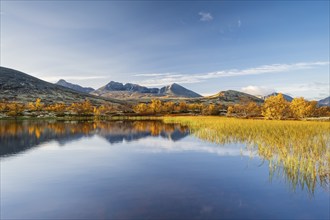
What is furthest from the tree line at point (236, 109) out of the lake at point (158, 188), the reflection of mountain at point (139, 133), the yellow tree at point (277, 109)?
the lake at point (158, 188)

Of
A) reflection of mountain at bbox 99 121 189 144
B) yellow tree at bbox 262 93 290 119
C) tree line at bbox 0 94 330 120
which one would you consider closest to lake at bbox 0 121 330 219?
reflection of mountain at bbox 99 121 189 144

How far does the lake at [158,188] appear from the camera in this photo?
12.7 meters

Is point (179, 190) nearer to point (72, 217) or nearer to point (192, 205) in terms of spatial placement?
point (192, 205)

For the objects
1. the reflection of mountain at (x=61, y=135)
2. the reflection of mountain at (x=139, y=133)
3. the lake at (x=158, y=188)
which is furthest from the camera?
the reflection of mountain at (x=139, y=133)

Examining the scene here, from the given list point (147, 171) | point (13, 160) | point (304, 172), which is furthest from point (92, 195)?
point (13, 160)

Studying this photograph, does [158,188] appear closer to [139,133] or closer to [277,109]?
[139,133]

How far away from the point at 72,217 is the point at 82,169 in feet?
37.5

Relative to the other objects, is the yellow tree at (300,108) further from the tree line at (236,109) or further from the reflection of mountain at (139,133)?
the reflection of mountain at (139,133)

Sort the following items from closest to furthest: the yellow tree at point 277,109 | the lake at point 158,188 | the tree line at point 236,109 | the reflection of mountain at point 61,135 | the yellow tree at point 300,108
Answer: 1. the lake at point 158,188
2. the reflection of mountain at point 61,135
3. the yellow tree at point 300,108
4. the yellow tree at point 277,109
5. the tree line at point 236,109

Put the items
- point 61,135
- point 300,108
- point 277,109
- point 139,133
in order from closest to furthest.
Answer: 1. point 61,135
2. point 139,133
3. point 300,108
4. point 277,109

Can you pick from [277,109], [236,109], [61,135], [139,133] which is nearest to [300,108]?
[277,109]

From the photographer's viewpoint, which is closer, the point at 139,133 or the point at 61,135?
the point at 61,135

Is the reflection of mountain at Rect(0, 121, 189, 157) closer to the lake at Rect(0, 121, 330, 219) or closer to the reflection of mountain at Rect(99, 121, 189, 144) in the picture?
the reflection of mountain at Rect(99, 121, 189, 144)

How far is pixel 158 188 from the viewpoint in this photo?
1678 cm
